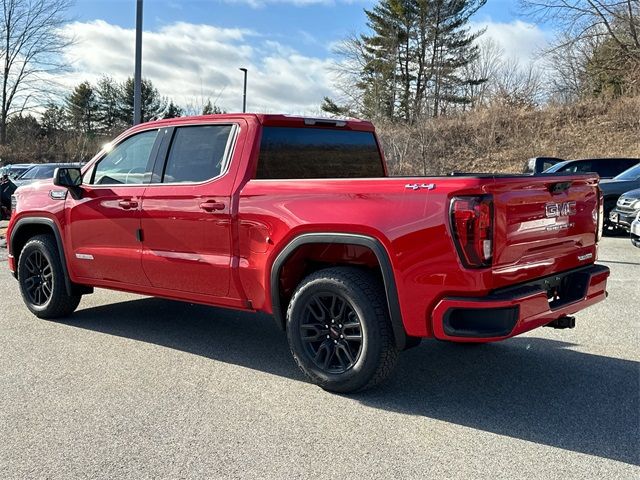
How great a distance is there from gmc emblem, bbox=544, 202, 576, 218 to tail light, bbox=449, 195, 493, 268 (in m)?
0.62

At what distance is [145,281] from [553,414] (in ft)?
10.7

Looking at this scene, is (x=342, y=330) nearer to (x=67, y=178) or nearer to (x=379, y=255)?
(x=379, y=255)

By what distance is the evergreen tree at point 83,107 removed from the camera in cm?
5269

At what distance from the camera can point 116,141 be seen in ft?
17.6

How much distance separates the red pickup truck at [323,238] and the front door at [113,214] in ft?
0.05

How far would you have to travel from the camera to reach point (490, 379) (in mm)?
4297

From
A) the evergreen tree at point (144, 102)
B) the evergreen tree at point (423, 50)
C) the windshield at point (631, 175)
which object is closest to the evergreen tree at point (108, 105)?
the evergreen tree at point (144, 102)

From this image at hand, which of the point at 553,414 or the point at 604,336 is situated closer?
the point at 553,414

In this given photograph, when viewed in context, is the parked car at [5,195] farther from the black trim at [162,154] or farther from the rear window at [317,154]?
the rear window at [317,154]

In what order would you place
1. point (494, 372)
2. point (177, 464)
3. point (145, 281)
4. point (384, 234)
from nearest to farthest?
point (177, 464)
point (384, 234)
point (494, 372)
point (145, 281)

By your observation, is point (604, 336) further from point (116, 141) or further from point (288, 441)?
point (116, 141)

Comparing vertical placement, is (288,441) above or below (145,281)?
below

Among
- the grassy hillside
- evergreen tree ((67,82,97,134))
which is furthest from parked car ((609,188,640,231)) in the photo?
evergreen tree ((67,82,97,134))

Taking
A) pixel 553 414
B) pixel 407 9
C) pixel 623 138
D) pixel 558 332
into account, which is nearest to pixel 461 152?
pixel 623 138
